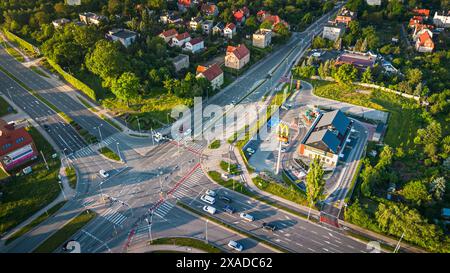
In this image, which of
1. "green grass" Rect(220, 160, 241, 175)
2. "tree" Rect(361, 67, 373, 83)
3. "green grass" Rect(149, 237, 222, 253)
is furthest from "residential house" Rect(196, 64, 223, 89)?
"green grass" Rect(149, 237, 222, 253)

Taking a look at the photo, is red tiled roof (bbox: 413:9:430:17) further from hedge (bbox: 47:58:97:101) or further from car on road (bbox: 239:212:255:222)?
hedge (bbox: 47:58:97:101)

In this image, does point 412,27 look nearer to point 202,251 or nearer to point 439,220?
point 439,220

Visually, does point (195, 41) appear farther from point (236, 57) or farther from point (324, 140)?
point (324, 140)

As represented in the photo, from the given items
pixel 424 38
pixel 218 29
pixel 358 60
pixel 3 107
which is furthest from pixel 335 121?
pixel 3 107

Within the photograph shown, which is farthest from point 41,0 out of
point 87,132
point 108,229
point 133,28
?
point 108,229

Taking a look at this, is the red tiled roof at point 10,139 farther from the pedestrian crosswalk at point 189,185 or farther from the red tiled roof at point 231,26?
the red tiled roof at point 231,26

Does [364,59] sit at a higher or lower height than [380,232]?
higher
